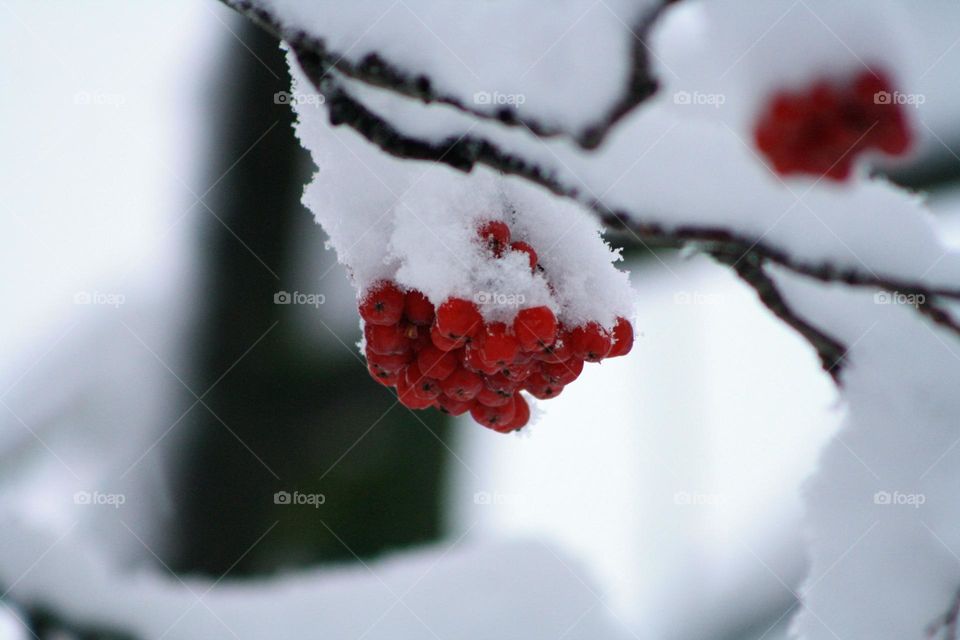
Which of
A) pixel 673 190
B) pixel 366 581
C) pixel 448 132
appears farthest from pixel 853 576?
pixel 366 581

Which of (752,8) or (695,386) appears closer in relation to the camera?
(752,8)

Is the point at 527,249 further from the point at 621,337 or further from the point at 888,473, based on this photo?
the point at 888,473

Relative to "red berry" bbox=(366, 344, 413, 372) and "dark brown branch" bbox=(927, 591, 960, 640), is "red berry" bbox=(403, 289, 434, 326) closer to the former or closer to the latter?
"red berry" bbox=(366, 344, 413, 372)

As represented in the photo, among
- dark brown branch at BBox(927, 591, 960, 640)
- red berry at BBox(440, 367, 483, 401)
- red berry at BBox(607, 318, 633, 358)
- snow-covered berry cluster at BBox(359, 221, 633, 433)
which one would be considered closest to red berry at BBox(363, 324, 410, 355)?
snow-covered berry cluster at BBox(359, 221, 633, 433)

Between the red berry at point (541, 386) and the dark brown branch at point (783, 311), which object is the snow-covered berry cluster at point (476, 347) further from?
the dark brown branch at point (783, 311)

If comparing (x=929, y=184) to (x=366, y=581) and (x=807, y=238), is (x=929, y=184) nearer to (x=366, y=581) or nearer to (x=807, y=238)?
(x=807, y=238)

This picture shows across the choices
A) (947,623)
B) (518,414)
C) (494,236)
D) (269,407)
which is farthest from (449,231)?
(269,407)
